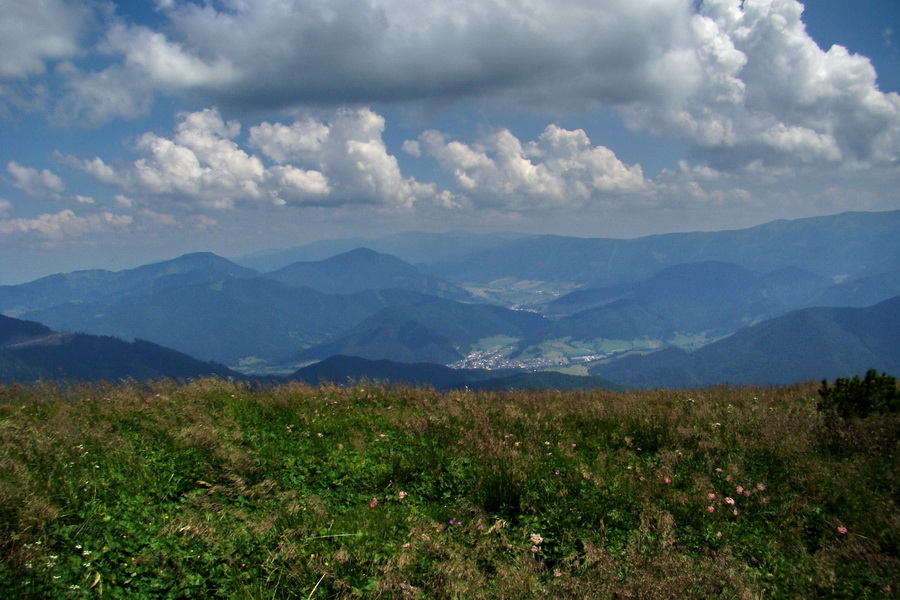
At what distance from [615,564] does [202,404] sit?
708 cm

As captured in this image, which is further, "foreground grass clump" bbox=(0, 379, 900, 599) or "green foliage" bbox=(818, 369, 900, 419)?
"green foliage" bbox=(818, 369, 900, 419)

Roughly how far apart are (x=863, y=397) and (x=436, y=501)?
761 centimetres

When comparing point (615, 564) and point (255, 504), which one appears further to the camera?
point (255, 504)

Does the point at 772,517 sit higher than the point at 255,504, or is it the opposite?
the point at 255,504

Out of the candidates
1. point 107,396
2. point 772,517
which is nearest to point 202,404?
point 107,396

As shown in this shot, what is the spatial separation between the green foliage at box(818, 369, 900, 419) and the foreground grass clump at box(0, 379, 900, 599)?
0.40m

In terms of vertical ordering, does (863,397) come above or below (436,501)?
above

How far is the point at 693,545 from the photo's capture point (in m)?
4.90

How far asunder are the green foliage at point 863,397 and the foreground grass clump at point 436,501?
0.40 metres

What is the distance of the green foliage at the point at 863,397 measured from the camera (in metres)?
7.69

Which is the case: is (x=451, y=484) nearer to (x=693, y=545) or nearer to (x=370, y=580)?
(x=370, y=580)

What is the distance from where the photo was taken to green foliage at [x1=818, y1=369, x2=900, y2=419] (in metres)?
7.69

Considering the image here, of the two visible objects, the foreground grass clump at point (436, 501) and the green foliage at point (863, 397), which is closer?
the foreground grass clump at point (436, 501)

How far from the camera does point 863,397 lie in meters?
7.90
